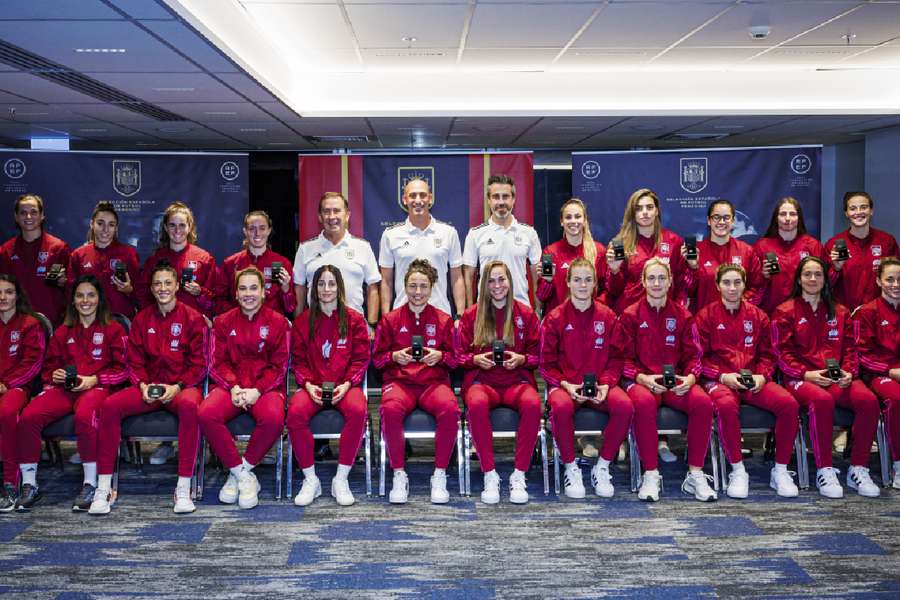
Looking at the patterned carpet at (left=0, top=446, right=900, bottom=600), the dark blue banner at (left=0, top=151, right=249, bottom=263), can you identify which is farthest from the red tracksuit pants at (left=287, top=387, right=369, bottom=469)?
the dark blue banner at (left=0, top=151, right=249, bottom=263)

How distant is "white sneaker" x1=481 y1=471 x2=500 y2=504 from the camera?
14.5ft

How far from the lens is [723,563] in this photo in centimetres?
357

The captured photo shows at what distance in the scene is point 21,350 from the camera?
472 cm

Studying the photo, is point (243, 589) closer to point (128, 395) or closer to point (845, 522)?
point (128, 395)

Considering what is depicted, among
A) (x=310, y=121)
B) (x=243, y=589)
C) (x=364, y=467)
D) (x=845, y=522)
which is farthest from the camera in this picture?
(x=310, y=121)

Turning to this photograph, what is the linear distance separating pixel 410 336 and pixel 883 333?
271cm

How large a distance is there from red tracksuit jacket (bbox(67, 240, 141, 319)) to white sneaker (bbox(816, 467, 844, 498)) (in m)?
4.24

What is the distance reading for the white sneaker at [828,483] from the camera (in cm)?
448

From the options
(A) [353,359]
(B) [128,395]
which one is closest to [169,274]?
(B) [128,395]

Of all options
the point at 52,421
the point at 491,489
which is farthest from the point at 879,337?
the point at 52,421

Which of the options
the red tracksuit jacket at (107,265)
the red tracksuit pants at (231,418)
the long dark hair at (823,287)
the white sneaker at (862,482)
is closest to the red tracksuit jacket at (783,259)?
the long dark hair at (823,287)

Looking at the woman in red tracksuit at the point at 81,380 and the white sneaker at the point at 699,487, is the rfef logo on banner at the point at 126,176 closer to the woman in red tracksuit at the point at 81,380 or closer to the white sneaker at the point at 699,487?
the woman in red tracksuit at the point at 81,380

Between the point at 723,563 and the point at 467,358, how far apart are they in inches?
70.4

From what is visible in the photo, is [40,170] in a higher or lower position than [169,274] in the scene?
higher
